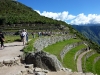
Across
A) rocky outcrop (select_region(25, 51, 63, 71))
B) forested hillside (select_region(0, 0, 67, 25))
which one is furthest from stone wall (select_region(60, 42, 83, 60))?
forested hillside (select_region(0, 0, 67, 25))

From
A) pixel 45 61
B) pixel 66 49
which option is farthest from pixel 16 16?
pixel 45 61

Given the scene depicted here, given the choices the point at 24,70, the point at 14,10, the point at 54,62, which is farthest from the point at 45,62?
the point at 14,10

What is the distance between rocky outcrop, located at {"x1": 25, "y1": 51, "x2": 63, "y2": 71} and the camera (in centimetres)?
1461

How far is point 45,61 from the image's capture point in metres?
14.9

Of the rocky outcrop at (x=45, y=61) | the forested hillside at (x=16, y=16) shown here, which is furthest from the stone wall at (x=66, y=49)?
the forested hillside at (x=16, y=16)

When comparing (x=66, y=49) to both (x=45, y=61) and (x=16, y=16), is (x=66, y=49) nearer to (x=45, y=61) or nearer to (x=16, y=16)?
(x=45, y=61)

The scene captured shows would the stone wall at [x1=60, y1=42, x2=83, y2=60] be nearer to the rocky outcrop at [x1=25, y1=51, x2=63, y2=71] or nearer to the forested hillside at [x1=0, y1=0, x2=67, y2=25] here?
the rocky outcrop at [x1=25, y1=51, x2=63, y2=71]

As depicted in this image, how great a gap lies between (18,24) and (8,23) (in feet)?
18.0

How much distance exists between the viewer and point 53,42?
147 feet

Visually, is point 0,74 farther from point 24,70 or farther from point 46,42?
point 46,42

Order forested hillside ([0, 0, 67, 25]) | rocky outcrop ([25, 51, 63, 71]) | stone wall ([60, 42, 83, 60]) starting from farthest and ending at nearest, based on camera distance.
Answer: forested hillside ([0, 0, 67, 25])
stone wall ([60, 42, 83, 60])
rocky outcrop ([25, 51, 63, 71])

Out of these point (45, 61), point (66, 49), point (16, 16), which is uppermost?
point (16, 16)

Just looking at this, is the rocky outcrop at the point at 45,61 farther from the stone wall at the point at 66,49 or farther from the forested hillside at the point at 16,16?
the forested hillside at the point at 16,16

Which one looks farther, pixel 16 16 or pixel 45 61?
pixel 16 16
